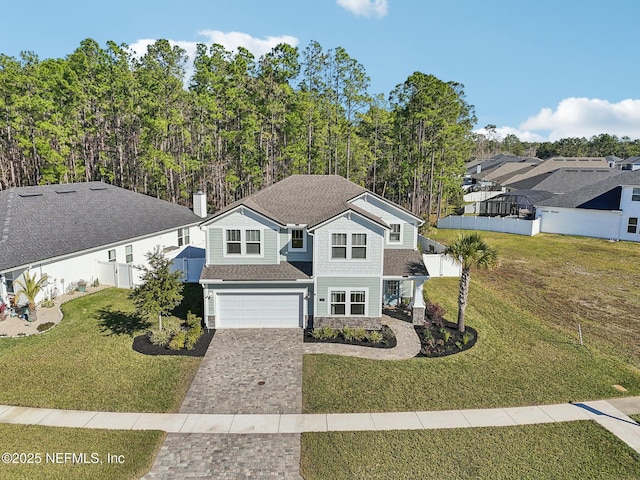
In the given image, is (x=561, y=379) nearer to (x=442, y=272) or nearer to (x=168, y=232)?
(x=442, y=272)

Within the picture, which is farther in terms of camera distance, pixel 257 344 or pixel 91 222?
pixel 91 222

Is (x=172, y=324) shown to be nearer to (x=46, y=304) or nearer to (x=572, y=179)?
(x=46, y=304)

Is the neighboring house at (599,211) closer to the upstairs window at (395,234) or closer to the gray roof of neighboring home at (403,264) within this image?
the gray roof of neighboring home at (403,264)

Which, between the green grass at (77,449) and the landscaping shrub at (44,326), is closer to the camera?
the green grass at (77,449)

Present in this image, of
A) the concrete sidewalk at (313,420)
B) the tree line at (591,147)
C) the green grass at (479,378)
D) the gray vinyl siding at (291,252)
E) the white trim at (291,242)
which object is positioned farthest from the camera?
the tree line at (591,147)

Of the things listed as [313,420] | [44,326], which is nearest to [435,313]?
[313,420]

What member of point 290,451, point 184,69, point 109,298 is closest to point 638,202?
point 290,451

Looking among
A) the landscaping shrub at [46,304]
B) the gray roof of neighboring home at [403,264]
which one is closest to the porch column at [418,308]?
the gray roof of neighboring home at [403,264]

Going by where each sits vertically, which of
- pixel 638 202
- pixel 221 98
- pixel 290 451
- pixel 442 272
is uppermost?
pixel 221 98
